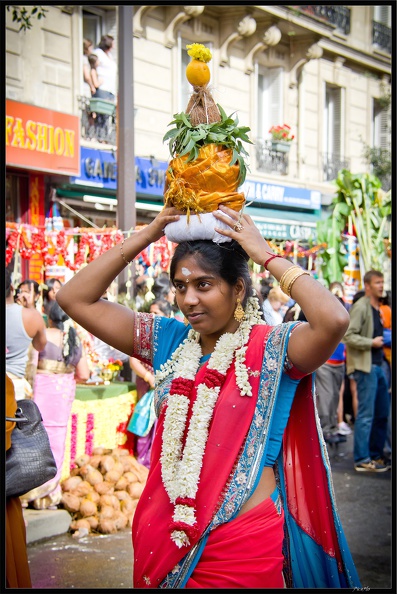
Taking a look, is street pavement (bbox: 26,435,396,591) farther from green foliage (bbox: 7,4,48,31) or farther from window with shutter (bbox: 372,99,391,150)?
window with shutter (bbox: 372,99,391,150)

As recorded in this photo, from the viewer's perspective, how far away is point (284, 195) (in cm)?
1889

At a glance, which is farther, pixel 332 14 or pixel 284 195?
pixel 332 14

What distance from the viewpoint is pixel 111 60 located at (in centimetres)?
1420

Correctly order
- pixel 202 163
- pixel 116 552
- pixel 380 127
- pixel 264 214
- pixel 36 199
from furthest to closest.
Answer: pixel 380 127 → pixel 264 214 → pixel 36 199 → pixel 116 552 → pixel 202 163

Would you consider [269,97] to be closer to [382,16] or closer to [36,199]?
[382,16]

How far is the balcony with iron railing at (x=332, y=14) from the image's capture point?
19.4 m

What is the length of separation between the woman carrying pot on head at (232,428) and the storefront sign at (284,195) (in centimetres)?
1482

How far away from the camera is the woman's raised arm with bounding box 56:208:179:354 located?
2.84 m

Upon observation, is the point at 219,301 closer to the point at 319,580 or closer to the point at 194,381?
the point at 194,381

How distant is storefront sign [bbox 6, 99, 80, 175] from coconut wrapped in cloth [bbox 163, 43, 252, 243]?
8.89 meters

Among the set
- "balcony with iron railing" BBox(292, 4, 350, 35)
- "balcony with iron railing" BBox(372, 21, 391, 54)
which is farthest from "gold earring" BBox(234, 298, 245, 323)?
"balcony with iron railing" BBox(372, 21, 391, 54)

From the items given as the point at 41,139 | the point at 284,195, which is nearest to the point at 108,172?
the point at 41,139

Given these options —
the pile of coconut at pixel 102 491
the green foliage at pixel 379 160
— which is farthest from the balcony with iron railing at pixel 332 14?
the pile of coconut at pixel 102 491

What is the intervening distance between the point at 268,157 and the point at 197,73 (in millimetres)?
16917
